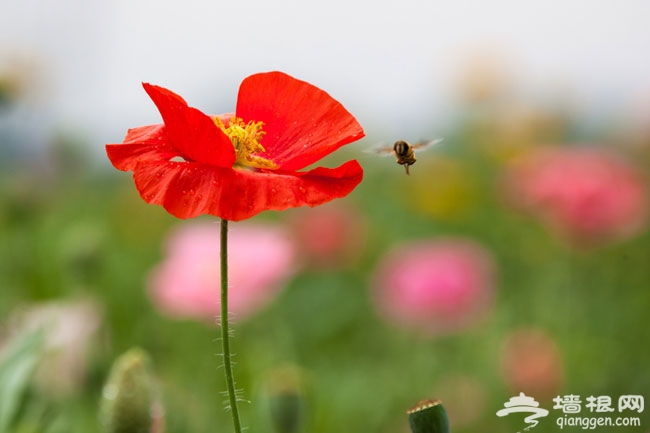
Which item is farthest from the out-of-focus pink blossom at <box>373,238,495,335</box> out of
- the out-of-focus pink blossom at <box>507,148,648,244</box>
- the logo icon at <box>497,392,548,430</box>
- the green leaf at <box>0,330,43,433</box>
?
the green leaf at <box>0,330,43,433</box>

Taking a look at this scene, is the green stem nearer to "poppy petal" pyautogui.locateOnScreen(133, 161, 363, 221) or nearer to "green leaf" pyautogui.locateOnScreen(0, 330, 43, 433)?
"poppy petal" pyautogui.locateOnScreen(133, 161, 363, 221)

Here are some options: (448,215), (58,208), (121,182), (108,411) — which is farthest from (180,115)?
(121,182)

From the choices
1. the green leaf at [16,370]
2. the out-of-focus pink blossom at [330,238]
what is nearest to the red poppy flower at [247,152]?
the green leaf at [16,370]

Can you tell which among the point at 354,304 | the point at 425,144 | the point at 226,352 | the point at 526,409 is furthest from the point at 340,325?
the point at 226,352

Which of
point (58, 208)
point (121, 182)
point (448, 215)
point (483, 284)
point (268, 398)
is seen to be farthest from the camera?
point (121, 182)

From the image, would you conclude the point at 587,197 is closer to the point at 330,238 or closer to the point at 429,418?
the point at 330,238

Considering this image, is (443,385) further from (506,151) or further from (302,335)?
(506,151)

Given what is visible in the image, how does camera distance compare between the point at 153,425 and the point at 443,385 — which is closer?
the point at 153,425
